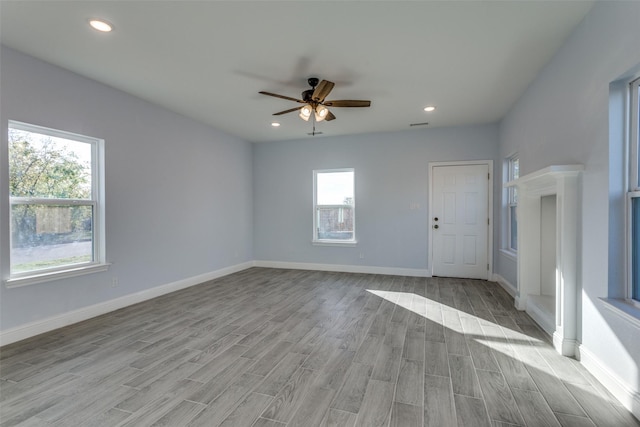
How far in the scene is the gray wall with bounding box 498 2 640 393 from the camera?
6.18 feet

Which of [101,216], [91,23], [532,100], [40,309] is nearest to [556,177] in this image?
[532,100]

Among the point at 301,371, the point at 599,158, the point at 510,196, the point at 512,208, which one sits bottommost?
the point at 301,371

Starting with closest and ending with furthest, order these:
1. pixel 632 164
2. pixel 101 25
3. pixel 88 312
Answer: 1. pixel 632 164
2. pixel 101 25
3. pixel 88 312

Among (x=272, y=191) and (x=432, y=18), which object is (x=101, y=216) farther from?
(x=432, y=18)

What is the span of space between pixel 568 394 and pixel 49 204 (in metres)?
4.73

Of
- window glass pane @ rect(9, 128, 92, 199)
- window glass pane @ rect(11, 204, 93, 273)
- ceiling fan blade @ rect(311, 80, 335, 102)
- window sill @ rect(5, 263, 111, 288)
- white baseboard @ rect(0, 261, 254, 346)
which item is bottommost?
white baseboard @ rect(0, 261, 254, 346)

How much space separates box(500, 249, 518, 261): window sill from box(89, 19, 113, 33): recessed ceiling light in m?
5.15

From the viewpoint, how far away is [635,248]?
1949 mm

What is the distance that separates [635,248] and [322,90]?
274cm

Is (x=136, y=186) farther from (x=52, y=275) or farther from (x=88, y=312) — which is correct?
(x=88, y=312)

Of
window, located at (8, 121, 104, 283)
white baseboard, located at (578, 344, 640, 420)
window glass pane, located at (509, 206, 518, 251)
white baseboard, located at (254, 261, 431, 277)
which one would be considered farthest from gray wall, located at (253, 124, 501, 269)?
window, located at (8, 121, 104, 283)

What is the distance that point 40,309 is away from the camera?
302 centimetres

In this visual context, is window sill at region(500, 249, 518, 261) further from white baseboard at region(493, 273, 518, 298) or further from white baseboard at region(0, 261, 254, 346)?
white baseboard at region(0, 261, 254, 346)

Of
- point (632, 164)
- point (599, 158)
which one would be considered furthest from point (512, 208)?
point (632, 164)
